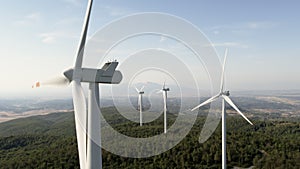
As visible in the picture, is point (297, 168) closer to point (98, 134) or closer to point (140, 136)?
point (140, 136)

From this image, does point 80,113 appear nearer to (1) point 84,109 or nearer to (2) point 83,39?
(1) point 84,109

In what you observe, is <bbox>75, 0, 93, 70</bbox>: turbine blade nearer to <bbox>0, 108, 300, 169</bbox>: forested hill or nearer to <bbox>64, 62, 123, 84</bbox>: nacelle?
<bbox>64, 62, 123, 84</bbox>: nacelle

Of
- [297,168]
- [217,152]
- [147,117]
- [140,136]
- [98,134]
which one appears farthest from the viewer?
[147,117]

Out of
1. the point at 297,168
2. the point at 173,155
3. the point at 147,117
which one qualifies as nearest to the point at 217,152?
the point at 173,155

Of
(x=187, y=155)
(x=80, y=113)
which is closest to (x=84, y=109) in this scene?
(x=80, y=113)

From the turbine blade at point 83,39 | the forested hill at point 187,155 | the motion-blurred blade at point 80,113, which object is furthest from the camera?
the forested hill at point 187,155

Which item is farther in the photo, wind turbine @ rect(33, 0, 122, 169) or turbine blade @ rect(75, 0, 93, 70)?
turbine blade @ rect(75, 0, 93, 70)

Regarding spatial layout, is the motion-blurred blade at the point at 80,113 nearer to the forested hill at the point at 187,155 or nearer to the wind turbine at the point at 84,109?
the wind turbine at the point at 84,109

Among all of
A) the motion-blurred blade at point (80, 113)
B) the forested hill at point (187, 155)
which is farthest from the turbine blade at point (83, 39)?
the forested hill at point (187, 155)

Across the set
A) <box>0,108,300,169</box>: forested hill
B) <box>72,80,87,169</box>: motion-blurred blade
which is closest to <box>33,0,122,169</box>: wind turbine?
<box>72,80,87,169</box>: motion-blurred blade
